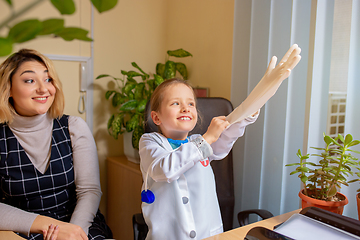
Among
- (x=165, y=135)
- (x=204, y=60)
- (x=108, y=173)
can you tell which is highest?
(x=204, y=60)

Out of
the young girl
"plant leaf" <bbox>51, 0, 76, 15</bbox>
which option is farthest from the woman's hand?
"plant leaf" <bbox>51, 0, 76, 15</bbox>

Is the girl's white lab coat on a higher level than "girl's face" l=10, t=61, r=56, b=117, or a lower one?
lower

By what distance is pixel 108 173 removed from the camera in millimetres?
2287

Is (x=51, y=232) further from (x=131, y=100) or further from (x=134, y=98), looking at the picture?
(x=134, y=98)

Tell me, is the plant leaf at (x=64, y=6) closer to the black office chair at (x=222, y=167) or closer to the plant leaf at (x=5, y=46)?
the plant leaf at (x=5, y=46)

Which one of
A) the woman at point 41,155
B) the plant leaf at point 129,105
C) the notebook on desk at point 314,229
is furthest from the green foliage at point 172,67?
the notebook on desk at point 314,229

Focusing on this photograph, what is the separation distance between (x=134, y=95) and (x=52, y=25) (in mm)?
1869

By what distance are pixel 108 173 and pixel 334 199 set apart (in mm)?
1698

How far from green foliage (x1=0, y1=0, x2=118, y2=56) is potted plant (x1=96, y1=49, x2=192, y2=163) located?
168cm

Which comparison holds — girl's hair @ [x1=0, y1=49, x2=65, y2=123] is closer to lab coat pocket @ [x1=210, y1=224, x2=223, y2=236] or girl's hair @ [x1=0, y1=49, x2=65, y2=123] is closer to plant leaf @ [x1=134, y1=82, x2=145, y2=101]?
plant leaf @ [x1=134, y1=82, x2=145, y2=101]

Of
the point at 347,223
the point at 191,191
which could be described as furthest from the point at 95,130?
the point at 347,223

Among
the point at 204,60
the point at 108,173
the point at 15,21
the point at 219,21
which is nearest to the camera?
the point at 15,21

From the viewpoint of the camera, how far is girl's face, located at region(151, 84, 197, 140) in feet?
3.45

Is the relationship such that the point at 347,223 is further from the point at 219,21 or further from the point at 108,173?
the point at 108,173
